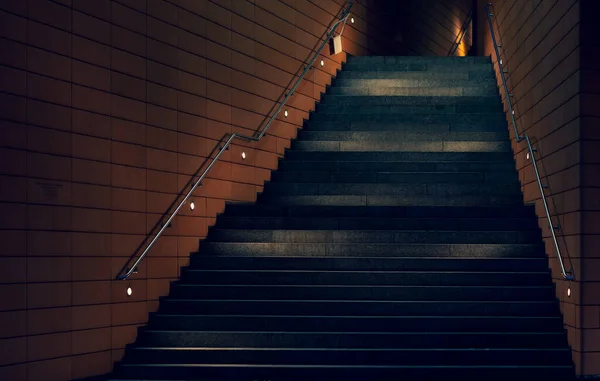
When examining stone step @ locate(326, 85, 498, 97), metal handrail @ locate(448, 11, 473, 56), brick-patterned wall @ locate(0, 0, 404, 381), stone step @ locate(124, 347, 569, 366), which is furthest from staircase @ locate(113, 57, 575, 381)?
metal handrail @ locate(448, 11, 473, 56)

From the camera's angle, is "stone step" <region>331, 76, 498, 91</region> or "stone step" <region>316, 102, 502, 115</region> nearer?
"stone step" <region>316, 102, 502, 115</region>

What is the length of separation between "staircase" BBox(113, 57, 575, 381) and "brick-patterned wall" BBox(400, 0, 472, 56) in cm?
486

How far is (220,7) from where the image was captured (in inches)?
301

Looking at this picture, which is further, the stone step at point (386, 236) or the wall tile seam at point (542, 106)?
the stone step at point (386, 236)

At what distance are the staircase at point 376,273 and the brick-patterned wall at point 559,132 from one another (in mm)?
256

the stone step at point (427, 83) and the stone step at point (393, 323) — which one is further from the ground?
the stone step at point (427, 83)

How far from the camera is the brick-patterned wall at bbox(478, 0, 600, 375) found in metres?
5.70

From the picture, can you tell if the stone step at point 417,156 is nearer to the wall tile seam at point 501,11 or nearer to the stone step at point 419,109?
the stone step at point 419,109

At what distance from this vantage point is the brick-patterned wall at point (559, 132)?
5.70m

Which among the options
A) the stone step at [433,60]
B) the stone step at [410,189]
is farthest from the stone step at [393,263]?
the stone step at [433,60]

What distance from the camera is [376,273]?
259 inches

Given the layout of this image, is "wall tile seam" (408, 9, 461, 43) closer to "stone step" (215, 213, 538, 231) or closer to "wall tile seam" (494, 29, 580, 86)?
"wall tile seam" (494, 29, 580, 86)

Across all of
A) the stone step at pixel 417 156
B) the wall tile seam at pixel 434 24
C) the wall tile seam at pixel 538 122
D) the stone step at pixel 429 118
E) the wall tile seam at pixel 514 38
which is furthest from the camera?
the wall tile seam at pixel 434 24

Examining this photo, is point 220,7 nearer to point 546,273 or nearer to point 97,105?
point 97,105
